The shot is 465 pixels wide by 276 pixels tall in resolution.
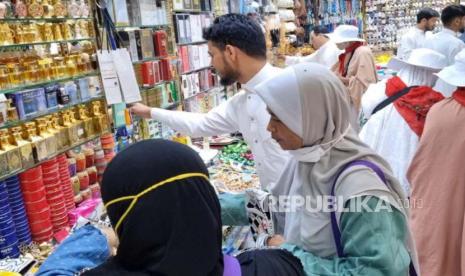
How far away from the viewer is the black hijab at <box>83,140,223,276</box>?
2.98ft

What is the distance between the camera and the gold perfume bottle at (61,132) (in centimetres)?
241

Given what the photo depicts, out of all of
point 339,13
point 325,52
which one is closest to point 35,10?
point 325,52

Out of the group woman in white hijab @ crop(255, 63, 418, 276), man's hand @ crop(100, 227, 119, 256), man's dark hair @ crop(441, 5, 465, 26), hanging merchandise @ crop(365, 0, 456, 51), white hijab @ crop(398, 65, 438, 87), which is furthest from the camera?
hanging merchandise @ crop(365, 0, 456, 51)

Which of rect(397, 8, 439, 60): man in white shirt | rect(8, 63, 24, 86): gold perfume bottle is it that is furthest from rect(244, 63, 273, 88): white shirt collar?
rect(397, 8, 439, 60): man in white shirt

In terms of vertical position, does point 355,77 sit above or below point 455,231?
above

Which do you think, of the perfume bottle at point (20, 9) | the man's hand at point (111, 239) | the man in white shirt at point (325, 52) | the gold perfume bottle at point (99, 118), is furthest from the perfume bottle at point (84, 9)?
the man in white shirt at point (325, 52)

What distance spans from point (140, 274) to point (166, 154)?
25 cm

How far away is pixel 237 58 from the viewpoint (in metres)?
2.39

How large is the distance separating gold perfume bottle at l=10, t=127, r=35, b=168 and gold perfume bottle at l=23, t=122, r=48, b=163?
28 mm

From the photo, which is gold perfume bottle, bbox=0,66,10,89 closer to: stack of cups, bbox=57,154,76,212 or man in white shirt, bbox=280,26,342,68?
stack of cups, bbox=57,154,76,212

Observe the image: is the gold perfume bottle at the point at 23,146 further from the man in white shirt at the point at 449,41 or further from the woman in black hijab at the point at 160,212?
the man in white shirt at the point at 449,41

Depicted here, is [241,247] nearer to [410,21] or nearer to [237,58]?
[237,58]

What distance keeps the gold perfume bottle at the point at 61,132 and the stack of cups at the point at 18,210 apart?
0.37 m

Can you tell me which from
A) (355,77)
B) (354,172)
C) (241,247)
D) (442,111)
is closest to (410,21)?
(355,77)
